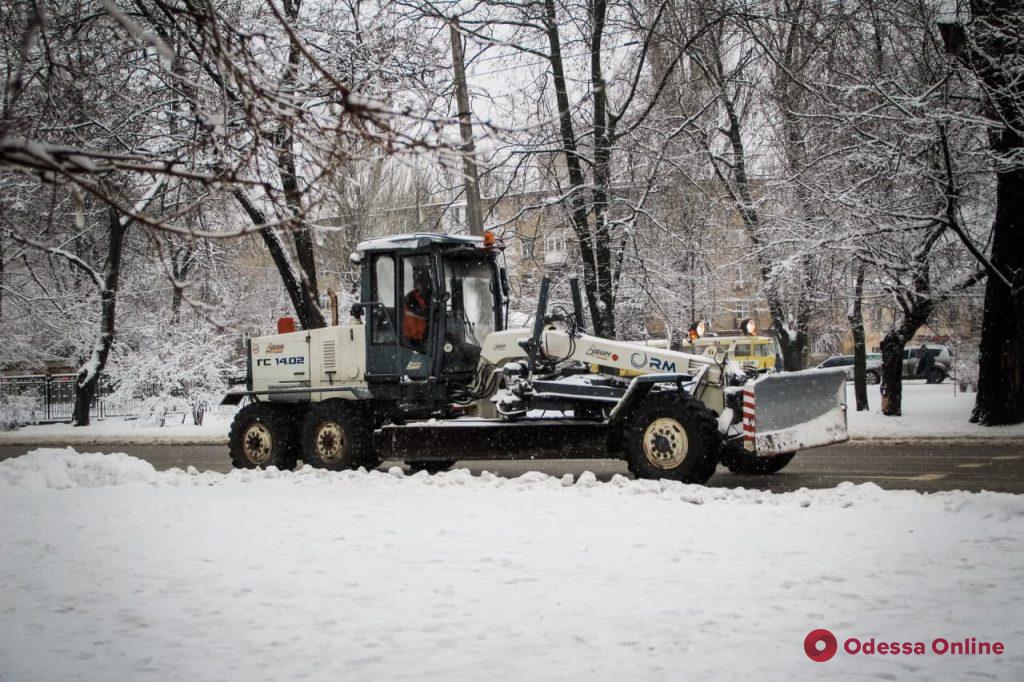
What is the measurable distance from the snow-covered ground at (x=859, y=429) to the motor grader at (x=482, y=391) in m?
6.67

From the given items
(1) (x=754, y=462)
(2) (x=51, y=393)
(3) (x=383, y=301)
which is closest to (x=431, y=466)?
(3) (x=383, y=301)

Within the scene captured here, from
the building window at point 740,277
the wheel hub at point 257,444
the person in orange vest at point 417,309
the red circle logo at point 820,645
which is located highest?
the building window at point 740,277

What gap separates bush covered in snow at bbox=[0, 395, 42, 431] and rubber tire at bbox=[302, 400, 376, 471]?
1950cm

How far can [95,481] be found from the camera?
442 inches

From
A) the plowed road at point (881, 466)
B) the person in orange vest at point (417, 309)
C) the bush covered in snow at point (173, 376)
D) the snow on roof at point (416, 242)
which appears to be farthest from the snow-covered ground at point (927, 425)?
the bush covered in snow at point (173, 376)

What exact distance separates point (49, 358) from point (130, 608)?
100 ft

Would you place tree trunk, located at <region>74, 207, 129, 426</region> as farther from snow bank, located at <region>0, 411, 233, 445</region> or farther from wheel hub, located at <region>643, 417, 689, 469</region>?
wheel hub, located at <region>643, 417, 689, 469</region>

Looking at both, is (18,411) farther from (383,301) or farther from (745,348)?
(745,348)

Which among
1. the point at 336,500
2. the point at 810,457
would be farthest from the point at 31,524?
the point at 810,457

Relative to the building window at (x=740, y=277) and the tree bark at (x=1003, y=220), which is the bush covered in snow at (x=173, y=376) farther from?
the tree bark at (x=1003, y=220)

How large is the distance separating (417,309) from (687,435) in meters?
4.19

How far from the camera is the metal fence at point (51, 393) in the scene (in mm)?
30230

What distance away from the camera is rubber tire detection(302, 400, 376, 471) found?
40.9ft

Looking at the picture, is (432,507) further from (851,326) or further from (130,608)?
(851,326)
